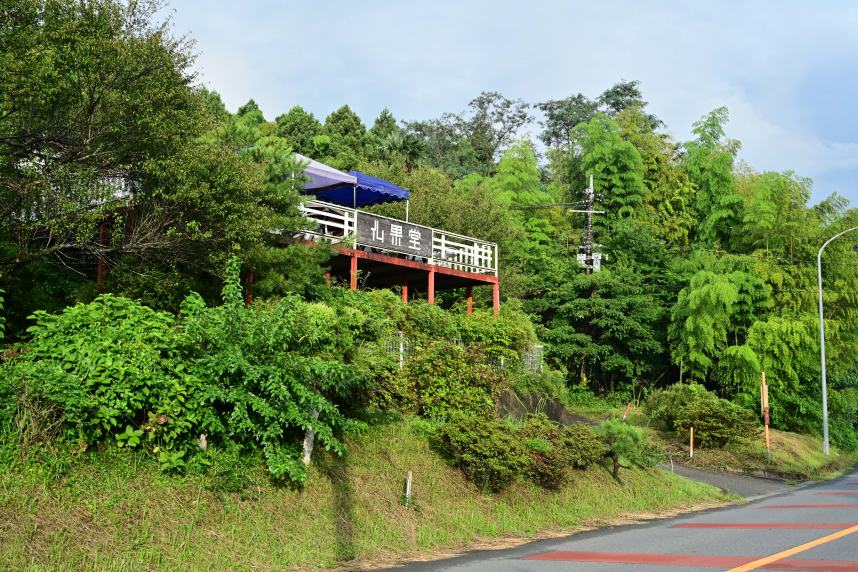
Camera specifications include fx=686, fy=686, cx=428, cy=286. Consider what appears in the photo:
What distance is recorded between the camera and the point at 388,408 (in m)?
12.2

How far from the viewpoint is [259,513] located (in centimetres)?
800

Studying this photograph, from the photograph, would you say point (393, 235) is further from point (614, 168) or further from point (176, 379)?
point (614, 168)

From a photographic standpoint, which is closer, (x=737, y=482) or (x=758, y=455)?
(x=737, y=482)

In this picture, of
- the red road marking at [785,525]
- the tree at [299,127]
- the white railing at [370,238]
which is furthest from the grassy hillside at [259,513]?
the tree at [299,127]

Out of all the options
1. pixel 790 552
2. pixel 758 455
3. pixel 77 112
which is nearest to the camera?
pixel 790 552

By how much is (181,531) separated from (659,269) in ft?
112

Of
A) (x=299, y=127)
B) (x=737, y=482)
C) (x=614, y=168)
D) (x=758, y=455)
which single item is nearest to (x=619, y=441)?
(x=737, y=482)

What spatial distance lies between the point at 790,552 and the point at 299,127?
49301mm

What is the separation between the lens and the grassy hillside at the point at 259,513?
647 cm

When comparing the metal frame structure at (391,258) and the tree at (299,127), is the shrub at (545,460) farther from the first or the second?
the tree at (299,127)

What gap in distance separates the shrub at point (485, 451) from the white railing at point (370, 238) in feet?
18.3

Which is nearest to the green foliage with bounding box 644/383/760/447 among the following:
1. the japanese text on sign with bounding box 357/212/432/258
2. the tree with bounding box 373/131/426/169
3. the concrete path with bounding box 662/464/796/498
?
the concrete path with bounding box 662/464/796/498

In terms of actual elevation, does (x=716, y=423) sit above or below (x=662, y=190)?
below

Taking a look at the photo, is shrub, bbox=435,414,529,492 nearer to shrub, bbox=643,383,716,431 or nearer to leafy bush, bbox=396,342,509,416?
leafy bush, bbox=396,342,509,416
